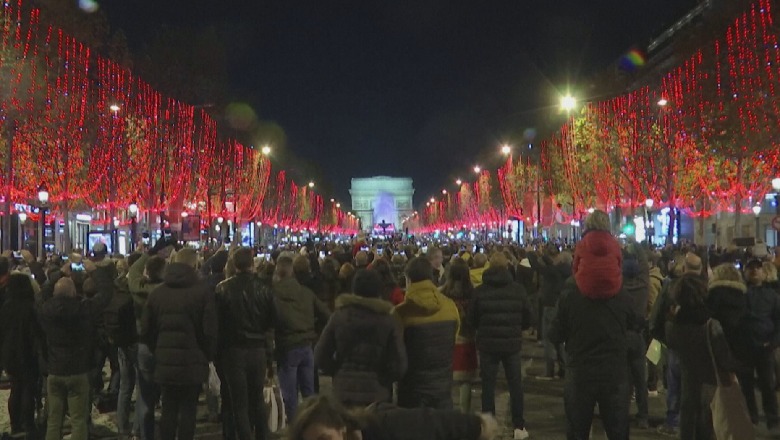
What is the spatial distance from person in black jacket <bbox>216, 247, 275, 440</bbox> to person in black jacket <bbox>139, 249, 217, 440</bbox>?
443mm

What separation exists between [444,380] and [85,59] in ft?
104

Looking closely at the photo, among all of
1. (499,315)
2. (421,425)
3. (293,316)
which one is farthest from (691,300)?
(421,425)

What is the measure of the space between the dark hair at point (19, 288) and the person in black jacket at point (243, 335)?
7.80 ft

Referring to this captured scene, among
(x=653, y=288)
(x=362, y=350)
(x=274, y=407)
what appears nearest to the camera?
(x=362, y=350)

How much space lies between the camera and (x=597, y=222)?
758 cm

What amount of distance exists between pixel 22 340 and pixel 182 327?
260 cm

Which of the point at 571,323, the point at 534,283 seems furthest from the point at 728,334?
the point at 534,283

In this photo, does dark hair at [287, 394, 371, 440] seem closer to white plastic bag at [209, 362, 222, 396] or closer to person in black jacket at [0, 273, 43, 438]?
person in black jacket at [0, 273, 43, 438]

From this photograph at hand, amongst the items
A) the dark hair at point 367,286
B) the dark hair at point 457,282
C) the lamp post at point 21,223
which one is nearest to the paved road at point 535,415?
the dark hair at point 457,282

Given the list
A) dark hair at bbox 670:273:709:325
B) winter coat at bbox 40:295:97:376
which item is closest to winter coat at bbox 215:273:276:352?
winter coat at bbox 40:295:97:376

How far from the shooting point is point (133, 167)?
42.4 meters

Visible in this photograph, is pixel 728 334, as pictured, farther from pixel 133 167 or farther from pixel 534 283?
pixel 133 167

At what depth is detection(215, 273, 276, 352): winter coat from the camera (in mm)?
8422

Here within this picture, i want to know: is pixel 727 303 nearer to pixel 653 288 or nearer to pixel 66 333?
pixel 653 288
